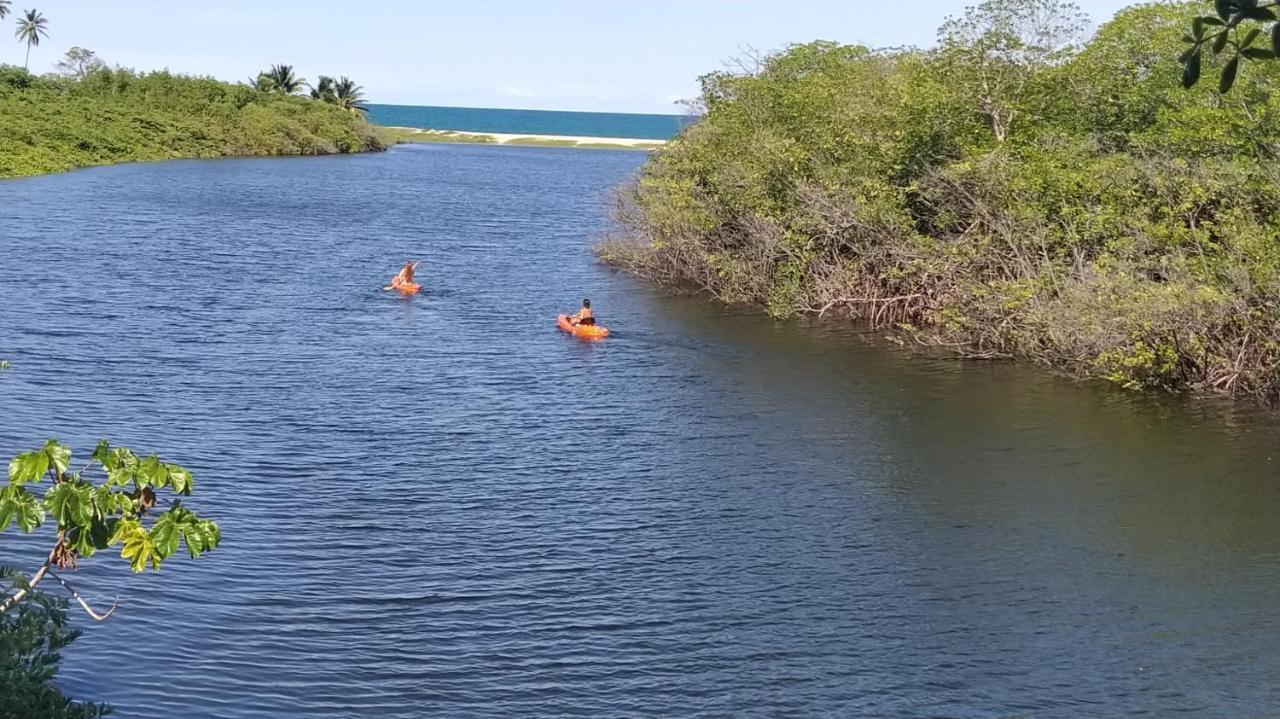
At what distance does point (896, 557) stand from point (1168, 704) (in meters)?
5.32

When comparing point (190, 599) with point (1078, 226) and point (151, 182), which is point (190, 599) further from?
point (151, 182)

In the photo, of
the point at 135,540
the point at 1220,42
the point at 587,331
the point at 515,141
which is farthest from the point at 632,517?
the point at 515,141

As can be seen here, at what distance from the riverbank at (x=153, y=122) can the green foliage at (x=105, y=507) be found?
251ft

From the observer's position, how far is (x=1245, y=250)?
2834cm

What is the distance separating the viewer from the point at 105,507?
27.6 feet

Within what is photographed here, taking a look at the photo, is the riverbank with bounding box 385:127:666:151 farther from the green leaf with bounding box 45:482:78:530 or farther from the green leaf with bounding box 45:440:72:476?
the green leaf with bounding box 45:482:78:530

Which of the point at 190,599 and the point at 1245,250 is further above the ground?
the point at 1245,250

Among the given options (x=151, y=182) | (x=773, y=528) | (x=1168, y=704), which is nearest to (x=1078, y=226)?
(x=773, y=528)

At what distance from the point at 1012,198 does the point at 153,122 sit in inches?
3510

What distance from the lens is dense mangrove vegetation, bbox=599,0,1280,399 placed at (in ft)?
96.2

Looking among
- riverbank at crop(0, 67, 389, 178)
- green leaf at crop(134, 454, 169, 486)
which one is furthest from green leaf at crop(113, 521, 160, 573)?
riverbank at crop(0, 67, 389, 178)

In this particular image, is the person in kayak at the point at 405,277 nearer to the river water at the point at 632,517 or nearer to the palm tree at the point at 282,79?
the river water at the point at 632,517

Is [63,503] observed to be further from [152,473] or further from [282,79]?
[282,79]

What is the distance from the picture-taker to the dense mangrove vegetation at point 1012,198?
96.2 ft
